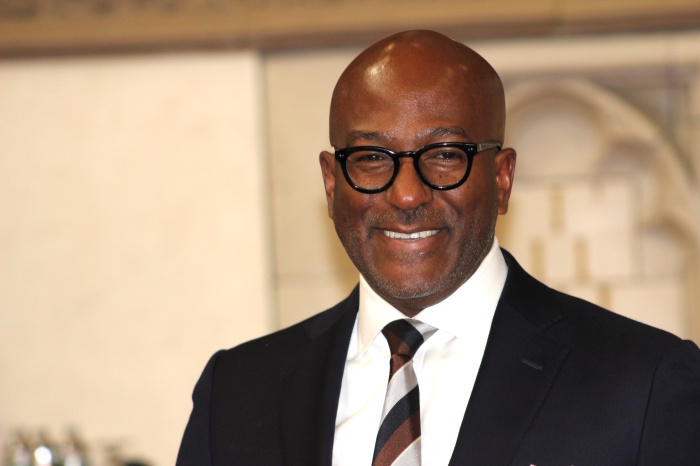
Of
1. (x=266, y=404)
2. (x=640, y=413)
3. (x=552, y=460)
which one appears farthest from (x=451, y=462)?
(x=266, y=404)

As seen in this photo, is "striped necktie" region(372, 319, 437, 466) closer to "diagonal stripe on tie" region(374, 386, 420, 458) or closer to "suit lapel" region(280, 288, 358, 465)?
"diagonal stripe on tie" region(374, 386, 420, 458)

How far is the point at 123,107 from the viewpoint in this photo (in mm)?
3244

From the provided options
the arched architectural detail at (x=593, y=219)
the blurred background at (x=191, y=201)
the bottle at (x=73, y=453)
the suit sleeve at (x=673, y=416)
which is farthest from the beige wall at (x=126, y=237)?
the suit sleeve at (x=673, y=416)

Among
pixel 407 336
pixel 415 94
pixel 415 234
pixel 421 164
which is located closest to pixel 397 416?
pixel 407 336

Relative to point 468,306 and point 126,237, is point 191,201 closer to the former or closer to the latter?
point 126,237

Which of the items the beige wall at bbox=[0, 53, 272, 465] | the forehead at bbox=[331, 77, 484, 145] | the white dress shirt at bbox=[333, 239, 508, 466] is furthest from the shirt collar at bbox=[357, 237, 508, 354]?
the beige wall at bbox=[0, 53, 272, 465]

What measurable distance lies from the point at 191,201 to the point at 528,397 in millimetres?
1860

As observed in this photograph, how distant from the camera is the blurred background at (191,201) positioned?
3.22 metres

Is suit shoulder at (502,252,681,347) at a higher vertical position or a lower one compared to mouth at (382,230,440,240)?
lower

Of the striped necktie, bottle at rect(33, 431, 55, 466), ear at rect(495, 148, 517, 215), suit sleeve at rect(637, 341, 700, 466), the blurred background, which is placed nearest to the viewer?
suit sleeve at rect(637, 341, 700, 466)

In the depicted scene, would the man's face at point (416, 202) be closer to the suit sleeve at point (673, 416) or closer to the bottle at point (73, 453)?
the suit sleeve at point (673, 416)

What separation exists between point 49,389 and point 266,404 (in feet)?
5.52

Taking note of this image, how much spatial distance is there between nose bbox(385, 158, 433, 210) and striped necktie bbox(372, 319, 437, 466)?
0.21m

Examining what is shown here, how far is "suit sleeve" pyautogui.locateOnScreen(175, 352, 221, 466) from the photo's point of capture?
5.86 feet
